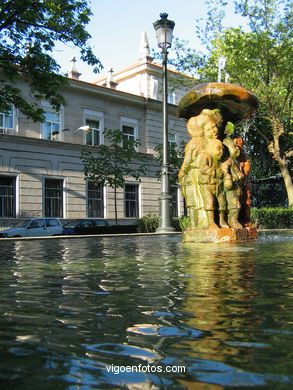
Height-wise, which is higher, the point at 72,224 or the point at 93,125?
the point at 93,125

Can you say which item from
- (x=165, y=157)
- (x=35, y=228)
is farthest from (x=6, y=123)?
(x=165, y=157)

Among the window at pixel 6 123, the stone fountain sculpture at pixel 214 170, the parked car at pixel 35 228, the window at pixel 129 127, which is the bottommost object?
the parked car at pixel 35 228

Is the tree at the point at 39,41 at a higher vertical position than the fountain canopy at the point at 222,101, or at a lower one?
higher

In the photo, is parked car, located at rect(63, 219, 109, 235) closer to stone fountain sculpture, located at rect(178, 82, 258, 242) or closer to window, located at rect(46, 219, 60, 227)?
window, located at rect(46, 219, 60, 227)

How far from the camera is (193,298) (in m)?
2.78

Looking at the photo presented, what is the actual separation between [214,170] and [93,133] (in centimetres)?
2144

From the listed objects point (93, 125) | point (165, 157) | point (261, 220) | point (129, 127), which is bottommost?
point (261, 220)

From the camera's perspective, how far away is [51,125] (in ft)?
88.0

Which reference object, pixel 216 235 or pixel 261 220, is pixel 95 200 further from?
pixel 216 235

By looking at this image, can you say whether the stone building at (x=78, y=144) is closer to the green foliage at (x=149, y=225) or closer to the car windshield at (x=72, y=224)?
the car windshield at (x=72, y=224)

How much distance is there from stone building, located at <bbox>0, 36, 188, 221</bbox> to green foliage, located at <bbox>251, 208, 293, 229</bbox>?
11.2m

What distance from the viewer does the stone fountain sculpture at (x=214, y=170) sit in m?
8.63

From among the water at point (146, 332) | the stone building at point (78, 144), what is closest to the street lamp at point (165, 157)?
the water at point (146, 332)

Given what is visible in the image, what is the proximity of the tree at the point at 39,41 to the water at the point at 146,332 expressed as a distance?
1297cm
